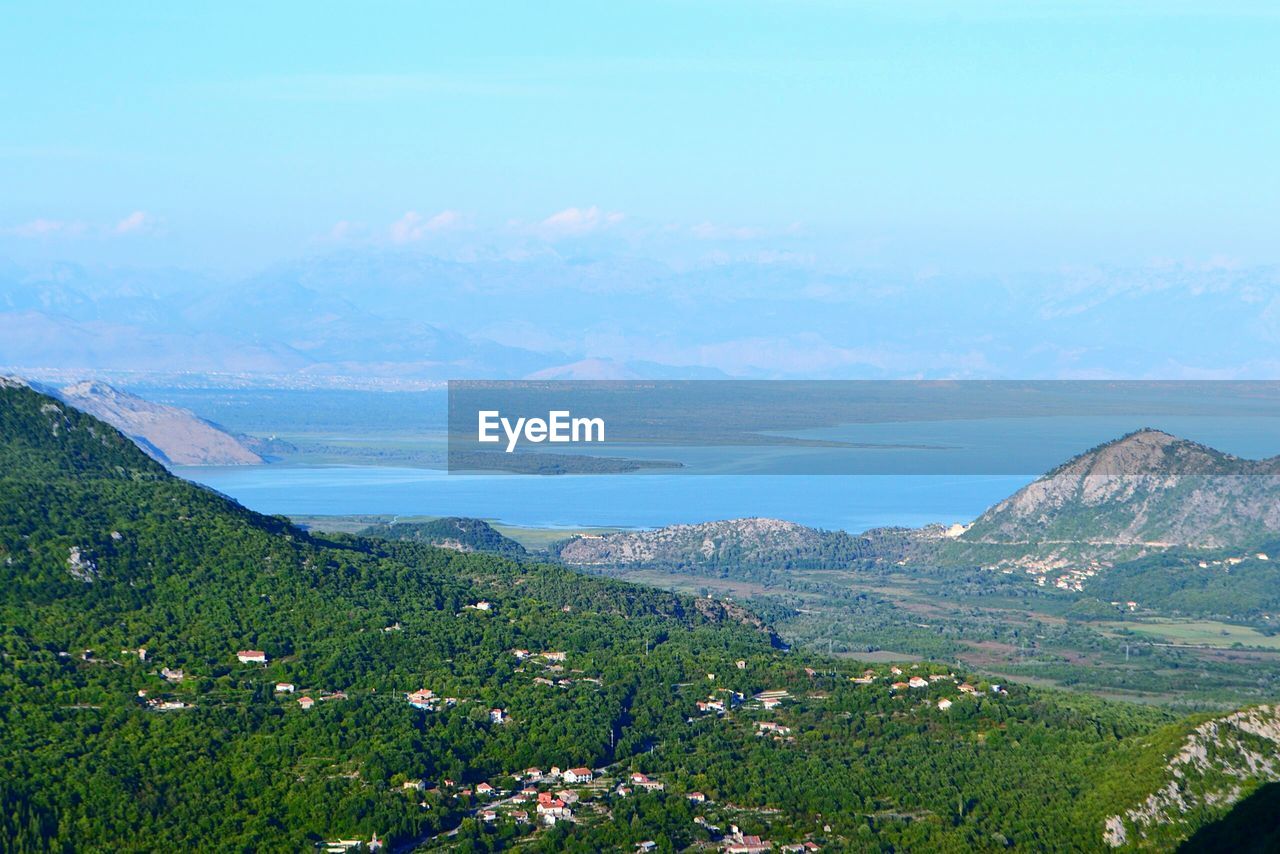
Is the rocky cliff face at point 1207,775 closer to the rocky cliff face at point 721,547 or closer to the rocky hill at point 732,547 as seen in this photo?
the rocky hill at point 732,547

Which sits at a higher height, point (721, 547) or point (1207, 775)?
point (1207, 775)

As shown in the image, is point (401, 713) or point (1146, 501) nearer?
point (401, 713)

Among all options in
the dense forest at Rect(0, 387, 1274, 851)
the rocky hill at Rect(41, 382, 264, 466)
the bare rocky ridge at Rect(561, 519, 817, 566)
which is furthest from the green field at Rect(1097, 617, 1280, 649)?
the rocky hill at Rect(41, 382, 264, 466)

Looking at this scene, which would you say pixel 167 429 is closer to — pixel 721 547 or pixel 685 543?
pixel 685 543

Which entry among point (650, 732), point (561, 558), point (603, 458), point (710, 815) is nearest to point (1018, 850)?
point (710, 815)

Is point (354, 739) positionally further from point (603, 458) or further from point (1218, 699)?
point (603, 458)

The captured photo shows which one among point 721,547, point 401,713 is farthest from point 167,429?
point 401,713

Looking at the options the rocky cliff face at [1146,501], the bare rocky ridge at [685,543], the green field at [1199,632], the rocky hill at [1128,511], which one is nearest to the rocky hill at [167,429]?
the bare rocky ridge at [685,543]
